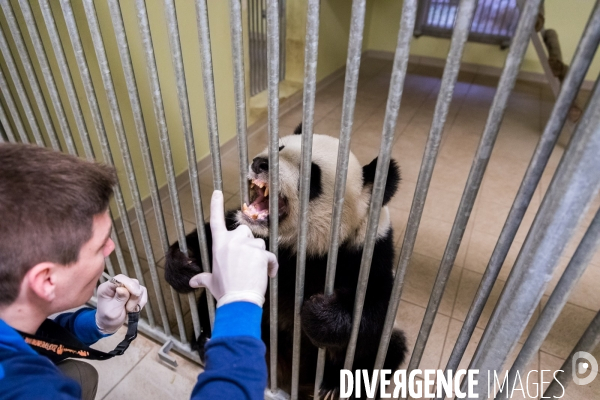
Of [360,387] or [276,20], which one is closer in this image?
[276,20]

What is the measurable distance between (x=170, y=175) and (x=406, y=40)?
25.9 inches

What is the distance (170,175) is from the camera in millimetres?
1034

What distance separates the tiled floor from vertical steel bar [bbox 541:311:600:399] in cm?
17

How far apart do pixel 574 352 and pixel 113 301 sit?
1030mm

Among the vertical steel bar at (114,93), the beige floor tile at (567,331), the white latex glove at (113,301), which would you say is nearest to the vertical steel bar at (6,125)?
the vertical steel bar at (114,93)

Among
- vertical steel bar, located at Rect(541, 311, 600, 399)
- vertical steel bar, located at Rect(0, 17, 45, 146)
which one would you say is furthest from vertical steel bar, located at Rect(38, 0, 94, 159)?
vertical steel bar, located at Rect(541, 311, 600, 399)

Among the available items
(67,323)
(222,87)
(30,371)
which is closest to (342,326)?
(30,371)

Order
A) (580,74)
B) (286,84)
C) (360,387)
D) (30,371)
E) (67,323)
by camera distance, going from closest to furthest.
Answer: (580,74) < (30,371) < (67,323) < (360,387) < (286,84)

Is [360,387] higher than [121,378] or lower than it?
higher

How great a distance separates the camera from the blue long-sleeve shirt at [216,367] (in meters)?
0.61

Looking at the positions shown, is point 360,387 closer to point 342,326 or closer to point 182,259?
point 342,326

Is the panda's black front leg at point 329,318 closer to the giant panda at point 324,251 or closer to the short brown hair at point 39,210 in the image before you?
the giant panda at point 324,251

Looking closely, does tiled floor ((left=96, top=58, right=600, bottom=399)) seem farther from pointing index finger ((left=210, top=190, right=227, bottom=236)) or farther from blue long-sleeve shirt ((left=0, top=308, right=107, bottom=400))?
blue long-sleeve shirt ((left=0, top=308, right=107, bottom=400))

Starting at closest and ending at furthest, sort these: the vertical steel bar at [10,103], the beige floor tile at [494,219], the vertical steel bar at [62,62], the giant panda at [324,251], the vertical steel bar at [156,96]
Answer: the vertical steel bar at [156,96]
the vertical steel bar at [62,62]
the giant panda at [324,251]
the vertical steel bar at [10,103]
the beige floor tile at [494,219]
